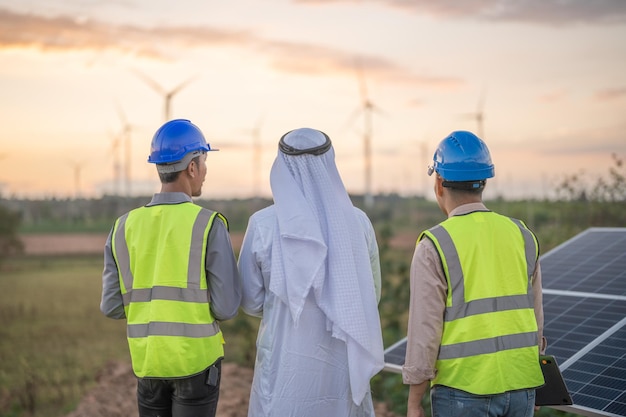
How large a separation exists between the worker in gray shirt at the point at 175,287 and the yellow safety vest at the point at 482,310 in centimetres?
133

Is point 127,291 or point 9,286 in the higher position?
point 127,291

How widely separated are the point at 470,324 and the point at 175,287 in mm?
1752

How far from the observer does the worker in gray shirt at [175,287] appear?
408 centimetres

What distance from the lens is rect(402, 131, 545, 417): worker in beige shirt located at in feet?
11.6

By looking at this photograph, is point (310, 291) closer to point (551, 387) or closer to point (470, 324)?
point (470, 324)

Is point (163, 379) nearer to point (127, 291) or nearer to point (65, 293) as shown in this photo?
point (127, 291)

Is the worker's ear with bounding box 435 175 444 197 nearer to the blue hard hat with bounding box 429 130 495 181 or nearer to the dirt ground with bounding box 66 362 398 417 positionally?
the blue hard hat with bounding box 429 130 495 181

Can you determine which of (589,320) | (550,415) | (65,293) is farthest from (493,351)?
(65,293)

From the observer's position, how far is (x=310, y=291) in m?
4.03

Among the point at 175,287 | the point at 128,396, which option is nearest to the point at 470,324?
the point at 175,287

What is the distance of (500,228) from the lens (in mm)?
3645

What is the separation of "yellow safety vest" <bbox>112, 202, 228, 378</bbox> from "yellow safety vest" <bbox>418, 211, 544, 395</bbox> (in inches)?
55.1

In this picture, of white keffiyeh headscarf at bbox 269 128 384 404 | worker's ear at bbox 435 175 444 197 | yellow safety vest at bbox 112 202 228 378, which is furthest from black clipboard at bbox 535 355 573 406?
yellow safety vest at bbox 112 202 228 378

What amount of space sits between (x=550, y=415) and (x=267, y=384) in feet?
16.1
